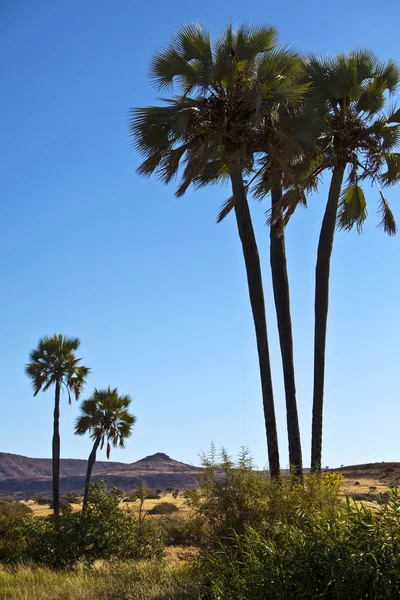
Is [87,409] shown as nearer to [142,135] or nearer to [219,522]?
[142,135]

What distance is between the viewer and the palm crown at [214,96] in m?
17.2

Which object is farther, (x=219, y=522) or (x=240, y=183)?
(x=240, y=183)

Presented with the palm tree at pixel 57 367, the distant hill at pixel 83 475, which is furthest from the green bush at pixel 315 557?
the distant hill at pixel 83 475

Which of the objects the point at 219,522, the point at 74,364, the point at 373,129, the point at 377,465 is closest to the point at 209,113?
the point at 373,129

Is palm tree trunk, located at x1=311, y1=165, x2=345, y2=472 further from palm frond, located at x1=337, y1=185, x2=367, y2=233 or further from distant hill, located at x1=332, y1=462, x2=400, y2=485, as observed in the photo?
distant hill, located at x1=332, y1=462, x2=400, y2=485

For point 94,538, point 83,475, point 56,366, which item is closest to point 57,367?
point 56,366

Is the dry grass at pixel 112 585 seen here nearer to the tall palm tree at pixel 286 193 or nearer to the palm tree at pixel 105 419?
the tall palm tree at pixel 286 193

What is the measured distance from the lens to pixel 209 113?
1755 centimetres

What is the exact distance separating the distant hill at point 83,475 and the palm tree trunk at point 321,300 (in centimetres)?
8963

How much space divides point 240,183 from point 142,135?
2887 mm

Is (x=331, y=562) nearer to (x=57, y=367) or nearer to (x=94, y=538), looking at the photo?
(x=94, y=538)

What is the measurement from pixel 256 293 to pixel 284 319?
4.89 feet

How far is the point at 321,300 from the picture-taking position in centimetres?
1889

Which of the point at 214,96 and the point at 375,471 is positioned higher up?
the point at 214,96
